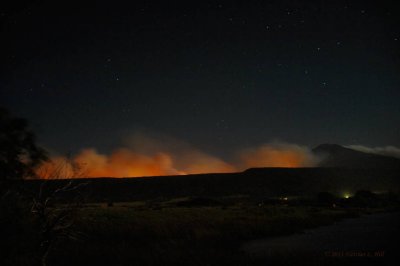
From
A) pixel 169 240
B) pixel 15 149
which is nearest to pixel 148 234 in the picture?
pixel 169 240

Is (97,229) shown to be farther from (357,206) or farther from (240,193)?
(240,193)

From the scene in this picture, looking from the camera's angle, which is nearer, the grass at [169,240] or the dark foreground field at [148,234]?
the dark foreground field at [148,234]

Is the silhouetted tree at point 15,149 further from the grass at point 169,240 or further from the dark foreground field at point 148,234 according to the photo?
the grass at point 169,240

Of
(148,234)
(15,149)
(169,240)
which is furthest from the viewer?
(148,234)

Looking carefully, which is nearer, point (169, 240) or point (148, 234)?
point (169, 240)

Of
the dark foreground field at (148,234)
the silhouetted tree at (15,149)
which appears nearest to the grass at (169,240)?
the dark foreground field at (148,234)

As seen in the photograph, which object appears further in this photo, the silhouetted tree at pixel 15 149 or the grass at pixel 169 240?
the grass at pixel 169 240

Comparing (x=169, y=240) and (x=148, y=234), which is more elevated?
(x=148, y=234)

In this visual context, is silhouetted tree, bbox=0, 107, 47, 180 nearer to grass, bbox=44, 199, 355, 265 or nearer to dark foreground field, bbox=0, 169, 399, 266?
dark foreground field, bbox=0, 169, 399, 266

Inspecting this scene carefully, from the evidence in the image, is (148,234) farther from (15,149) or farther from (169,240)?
(15,149)

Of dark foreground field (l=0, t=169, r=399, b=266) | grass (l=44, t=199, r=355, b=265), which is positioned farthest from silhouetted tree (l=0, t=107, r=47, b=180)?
grass (l=44, t=199, r=355, b=265)

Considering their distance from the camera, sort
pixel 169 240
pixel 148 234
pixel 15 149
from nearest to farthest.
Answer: pixel 15 149, pixel 169 240, pixel 148 234

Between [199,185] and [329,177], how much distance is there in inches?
1604

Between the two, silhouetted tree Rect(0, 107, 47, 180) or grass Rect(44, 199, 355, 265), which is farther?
grass Rect(44, 199, 355, 265)
